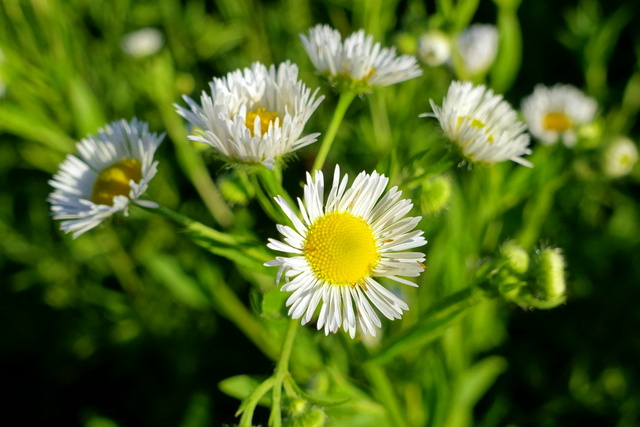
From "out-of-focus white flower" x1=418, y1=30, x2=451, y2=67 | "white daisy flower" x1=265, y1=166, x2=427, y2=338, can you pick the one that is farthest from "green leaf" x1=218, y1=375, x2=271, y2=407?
"out-of-focus white flower" x1=418, y1=30, x2=451, y2=67

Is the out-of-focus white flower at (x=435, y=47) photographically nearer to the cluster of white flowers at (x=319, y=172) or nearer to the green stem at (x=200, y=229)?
the cluster of white flowers at (x=319, y=172)

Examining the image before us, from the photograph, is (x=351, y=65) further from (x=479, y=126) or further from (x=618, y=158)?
(x=618, y=158)

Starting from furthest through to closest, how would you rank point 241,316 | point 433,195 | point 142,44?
point 142,44, point 241,316, point 433,195

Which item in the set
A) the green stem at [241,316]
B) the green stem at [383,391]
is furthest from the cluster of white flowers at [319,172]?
the green stem at [241,316]

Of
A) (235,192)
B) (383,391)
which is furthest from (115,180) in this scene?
(383,391)

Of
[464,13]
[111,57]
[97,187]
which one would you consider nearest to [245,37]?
[111,57]

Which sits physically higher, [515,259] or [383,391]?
[515,259]
